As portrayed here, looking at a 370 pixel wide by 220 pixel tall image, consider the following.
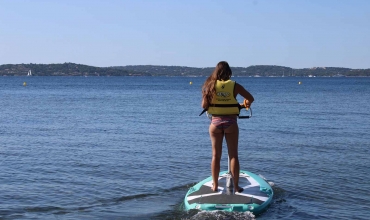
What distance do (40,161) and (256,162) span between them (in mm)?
5704

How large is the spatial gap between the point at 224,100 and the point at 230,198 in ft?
5.30

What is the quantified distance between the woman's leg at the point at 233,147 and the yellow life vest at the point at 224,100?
0.90 feet

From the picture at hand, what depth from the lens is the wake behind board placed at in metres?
8.55

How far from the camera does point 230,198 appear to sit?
8.77 m

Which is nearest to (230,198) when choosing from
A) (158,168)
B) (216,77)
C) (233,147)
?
(233,147)

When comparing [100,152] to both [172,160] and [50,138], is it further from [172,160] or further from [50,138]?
[50,138]

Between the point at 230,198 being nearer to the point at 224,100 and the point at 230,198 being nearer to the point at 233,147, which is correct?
the point at 233,147

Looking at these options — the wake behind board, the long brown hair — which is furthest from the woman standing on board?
the wake behind board

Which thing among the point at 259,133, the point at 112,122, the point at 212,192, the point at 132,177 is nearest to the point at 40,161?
the point at 132,177

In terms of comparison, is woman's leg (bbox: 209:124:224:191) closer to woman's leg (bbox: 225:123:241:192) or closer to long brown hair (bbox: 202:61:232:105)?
woman's leg (bbox: 225:123:241:192)

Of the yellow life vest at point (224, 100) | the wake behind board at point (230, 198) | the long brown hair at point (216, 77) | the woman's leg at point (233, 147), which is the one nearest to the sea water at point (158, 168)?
the wake behind board at point (230, 198)

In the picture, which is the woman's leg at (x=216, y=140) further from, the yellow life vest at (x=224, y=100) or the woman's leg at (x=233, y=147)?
the yellow life vest at (x=224, y=100)

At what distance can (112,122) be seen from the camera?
990 inches

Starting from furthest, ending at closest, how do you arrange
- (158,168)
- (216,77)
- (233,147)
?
(158,168) → (233,147) → (216,77)
